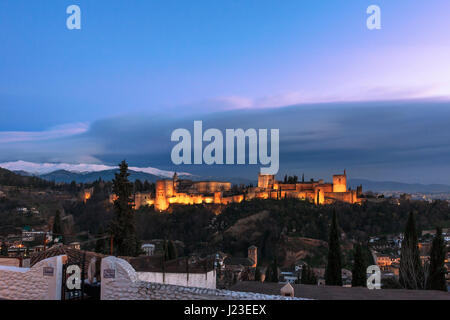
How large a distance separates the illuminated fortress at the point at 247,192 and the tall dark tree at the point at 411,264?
4781cm

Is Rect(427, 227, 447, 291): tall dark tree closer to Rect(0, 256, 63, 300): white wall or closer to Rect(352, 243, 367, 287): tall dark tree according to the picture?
Rect(352, 243, 367, 287): tall dark tree

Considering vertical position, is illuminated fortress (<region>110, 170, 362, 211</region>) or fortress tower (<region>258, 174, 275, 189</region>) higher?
fortress tower (<region>258, 174, 275, 189</region>)

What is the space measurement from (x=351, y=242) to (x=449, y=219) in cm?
2013

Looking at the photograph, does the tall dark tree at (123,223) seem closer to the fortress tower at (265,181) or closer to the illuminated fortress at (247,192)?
the illuminated fortress at (247,192)

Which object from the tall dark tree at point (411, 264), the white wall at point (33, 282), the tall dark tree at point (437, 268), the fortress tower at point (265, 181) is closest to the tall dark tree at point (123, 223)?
the white wall at point (33, 282)

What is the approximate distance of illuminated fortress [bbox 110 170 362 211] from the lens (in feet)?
226

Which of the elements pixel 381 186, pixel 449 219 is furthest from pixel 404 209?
pixel 381 186

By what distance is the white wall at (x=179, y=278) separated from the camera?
34.1 ft

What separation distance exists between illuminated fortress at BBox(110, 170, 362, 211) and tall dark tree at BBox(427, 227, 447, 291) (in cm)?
5008

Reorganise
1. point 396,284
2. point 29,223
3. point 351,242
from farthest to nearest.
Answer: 1. point 29,223
2. point 351,242
3. point 396,284

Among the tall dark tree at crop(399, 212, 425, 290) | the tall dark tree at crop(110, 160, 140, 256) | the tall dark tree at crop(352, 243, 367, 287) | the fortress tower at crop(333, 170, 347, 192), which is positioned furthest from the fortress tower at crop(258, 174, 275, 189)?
the tall dark tree at crop(110, 160, 140, 256)

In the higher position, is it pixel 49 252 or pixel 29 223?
pixel 49 252

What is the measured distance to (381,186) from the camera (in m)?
114
